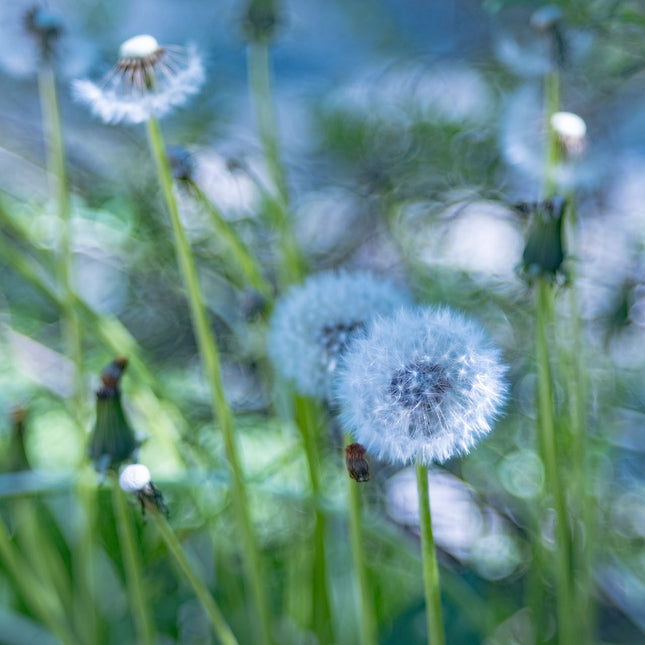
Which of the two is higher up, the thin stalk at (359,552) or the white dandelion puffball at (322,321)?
the white dandelion puffball at (322,321)

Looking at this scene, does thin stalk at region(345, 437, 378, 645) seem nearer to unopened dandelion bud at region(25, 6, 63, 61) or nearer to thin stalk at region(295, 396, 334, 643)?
thin stalk at region(295, 396, 334, 643)

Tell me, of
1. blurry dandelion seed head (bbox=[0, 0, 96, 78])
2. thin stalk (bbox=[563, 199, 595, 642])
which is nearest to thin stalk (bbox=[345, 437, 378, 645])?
thin stalk (bbox=[563, 199, 595, 642])

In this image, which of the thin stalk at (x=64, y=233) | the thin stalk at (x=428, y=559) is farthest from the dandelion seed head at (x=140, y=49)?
the thin stalk at (x=428, y=559)

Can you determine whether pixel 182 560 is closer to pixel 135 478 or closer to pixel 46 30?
pixel 135 478

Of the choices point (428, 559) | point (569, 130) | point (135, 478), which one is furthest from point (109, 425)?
point (569, 130)

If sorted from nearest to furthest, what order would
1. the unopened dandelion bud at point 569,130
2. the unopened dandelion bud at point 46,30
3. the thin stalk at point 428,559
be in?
the thin stalk at point 428,559, the unopened dandelion bud at point 569,130, the unopened dandelion bud at point 46,30

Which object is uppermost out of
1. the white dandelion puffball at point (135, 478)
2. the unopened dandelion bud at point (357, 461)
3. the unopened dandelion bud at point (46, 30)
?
the unopened dandelion bud at point (46, 30)

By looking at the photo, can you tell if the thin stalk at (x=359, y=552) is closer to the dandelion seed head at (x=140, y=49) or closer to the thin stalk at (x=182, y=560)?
the thin stalk at (x=182, y=560)
